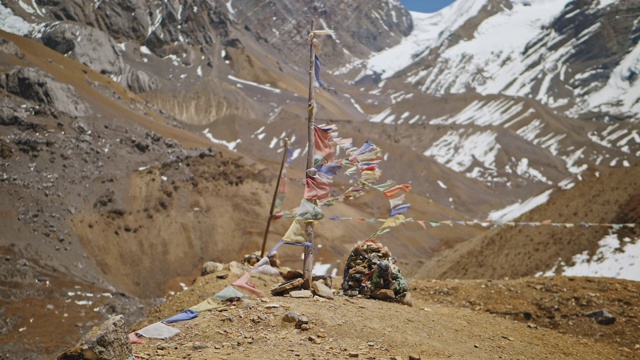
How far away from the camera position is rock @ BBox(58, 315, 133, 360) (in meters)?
5.90

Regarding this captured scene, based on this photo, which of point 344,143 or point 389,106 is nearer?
point 344,143

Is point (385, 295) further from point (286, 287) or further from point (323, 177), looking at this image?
point (323, 177)

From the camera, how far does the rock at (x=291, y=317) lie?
7.98 meters

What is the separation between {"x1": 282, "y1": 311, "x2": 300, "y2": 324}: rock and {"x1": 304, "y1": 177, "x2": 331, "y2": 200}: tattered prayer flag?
202 cm

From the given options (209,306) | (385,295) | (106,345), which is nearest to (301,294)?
(209,306)

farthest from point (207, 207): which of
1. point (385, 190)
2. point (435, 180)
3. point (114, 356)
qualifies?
point (435, 180)

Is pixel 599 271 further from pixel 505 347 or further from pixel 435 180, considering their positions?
pixel 435 180

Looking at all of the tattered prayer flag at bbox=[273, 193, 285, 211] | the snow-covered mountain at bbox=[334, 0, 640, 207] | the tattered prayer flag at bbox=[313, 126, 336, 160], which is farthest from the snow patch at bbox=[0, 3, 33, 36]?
the tattered prayer flag at bbox=[313, 126, 336, 160]

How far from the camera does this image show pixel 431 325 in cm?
904

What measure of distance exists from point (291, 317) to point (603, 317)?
6583mm

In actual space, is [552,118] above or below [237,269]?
above

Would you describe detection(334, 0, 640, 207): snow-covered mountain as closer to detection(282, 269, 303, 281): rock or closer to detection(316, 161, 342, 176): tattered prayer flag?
detection(282, 269, 303, 281): rock

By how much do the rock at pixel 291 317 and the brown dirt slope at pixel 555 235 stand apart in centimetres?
1284

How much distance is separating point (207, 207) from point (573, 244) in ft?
91.0
